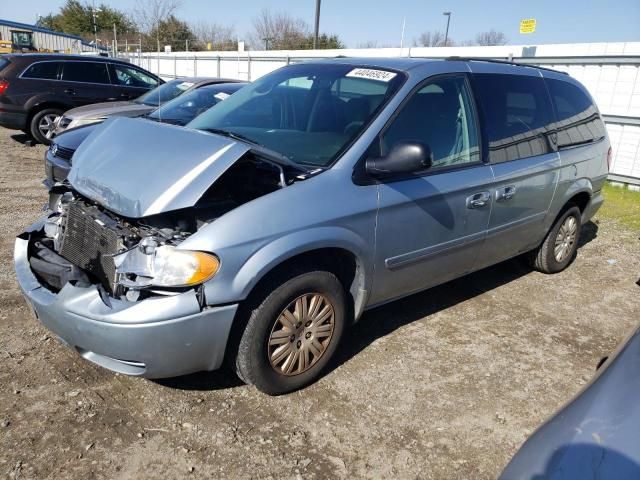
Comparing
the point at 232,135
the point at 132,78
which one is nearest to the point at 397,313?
the point at 232,135

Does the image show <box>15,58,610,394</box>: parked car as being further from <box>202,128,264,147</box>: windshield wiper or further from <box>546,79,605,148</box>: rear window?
<box>546,79,605,148</box>: rear window

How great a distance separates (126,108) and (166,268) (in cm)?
605

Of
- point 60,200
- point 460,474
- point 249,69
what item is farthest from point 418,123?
point 249,69

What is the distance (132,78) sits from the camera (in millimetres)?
11320

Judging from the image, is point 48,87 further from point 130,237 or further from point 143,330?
point 143,330

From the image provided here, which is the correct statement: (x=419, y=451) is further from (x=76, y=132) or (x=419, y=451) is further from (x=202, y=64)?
(x=202, y=64)

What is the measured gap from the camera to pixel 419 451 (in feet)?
8.75

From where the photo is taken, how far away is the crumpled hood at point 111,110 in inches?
294

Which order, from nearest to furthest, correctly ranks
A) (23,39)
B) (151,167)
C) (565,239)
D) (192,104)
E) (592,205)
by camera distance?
(151,167)
(565,239)
(592,205)
(192,104)
(23,39)

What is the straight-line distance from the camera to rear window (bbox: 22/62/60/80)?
33.2ft

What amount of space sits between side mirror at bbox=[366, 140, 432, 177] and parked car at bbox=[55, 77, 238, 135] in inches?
197

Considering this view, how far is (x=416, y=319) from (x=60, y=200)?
265 cm

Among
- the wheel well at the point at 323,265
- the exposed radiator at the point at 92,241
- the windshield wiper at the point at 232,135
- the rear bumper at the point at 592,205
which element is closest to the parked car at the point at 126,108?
the windshield wiper at the point at 232,135

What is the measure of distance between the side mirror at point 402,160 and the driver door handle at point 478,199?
716 mm
